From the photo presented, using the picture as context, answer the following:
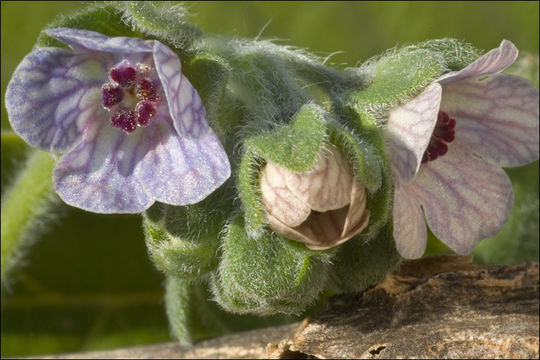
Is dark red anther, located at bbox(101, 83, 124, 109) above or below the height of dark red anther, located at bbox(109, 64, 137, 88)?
below

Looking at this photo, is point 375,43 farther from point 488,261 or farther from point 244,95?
point 244,95

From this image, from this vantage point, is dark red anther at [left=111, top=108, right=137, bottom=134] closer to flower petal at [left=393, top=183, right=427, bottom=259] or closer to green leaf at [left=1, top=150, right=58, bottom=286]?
flower petal at [left=393, top=183, right=427, bottom=259]

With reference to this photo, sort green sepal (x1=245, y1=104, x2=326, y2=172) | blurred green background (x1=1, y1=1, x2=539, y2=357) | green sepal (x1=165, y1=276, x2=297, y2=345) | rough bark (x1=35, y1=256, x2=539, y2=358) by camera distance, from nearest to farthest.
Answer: green sepal (x1=245, y1=104, x2=326, y2=172)
rough bark (x1=35, y1=256, x2=539, y2=358)
green sepal (x1=165, y1=276, x2=297, y2=345)
blurred green background (x1=1, y1=1, x2=539, y2=357)

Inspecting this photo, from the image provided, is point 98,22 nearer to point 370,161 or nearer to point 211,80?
point 211,80

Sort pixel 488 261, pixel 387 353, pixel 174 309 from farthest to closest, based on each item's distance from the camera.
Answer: pixel 488 261 < pixel 174 309 < pixel 387 353

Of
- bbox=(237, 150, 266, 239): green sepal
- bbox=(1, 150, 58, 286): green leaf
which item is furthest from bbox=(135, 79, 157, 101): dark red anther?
bbox=(1, 150, 58, 286): green leaf

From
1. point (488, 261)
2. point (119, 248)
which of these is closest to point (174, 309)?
point (119, 248)

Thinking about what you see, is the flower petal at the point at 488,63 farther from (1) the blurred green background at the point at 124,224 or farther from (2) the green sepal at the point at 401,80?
(1) the blurred green background at the point at 124,224
